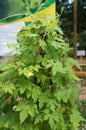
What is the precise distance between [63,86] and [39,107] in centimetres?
25

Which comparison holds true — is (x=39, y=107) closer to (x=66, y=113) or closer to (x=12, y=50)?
(x=66, y=113)

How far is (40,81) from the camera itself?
9.45ft

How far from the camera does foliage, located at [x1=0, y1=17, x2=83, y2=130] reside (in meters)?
2.82

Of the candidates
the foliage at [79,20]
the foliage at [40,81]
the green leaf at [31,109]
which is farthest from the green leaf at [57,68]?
the foliage at [79,20]

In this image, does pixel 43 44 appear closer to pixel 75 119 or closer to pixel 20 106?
pixel 20 106

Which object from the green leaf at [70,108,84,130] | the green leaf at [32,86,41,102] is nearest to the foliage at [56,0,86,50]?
the green leaf at [70,108,84,130]

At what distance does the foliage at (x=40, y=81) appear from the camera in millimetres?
2822

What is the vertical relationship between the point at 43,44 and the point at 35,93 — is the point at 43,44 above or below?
above

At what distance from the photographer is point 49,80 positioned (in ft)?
9.56

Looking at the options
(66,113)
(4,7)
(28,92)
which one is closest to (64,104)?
(66,113)

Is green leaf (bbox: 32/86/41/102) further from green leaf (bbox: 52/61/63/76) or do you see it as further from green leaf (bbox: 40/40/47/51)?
green leaf (bbox: 40/40/47/51)

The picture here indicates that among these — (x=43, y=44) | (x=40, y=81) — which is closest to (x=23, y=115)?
(x=40, y=81)

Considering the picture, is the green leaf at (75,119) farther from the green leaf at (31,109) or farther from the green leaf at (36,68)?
the green leaf at (36,68)

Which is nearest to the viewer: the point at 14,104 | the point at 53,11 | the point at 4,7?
the point at 14,104
